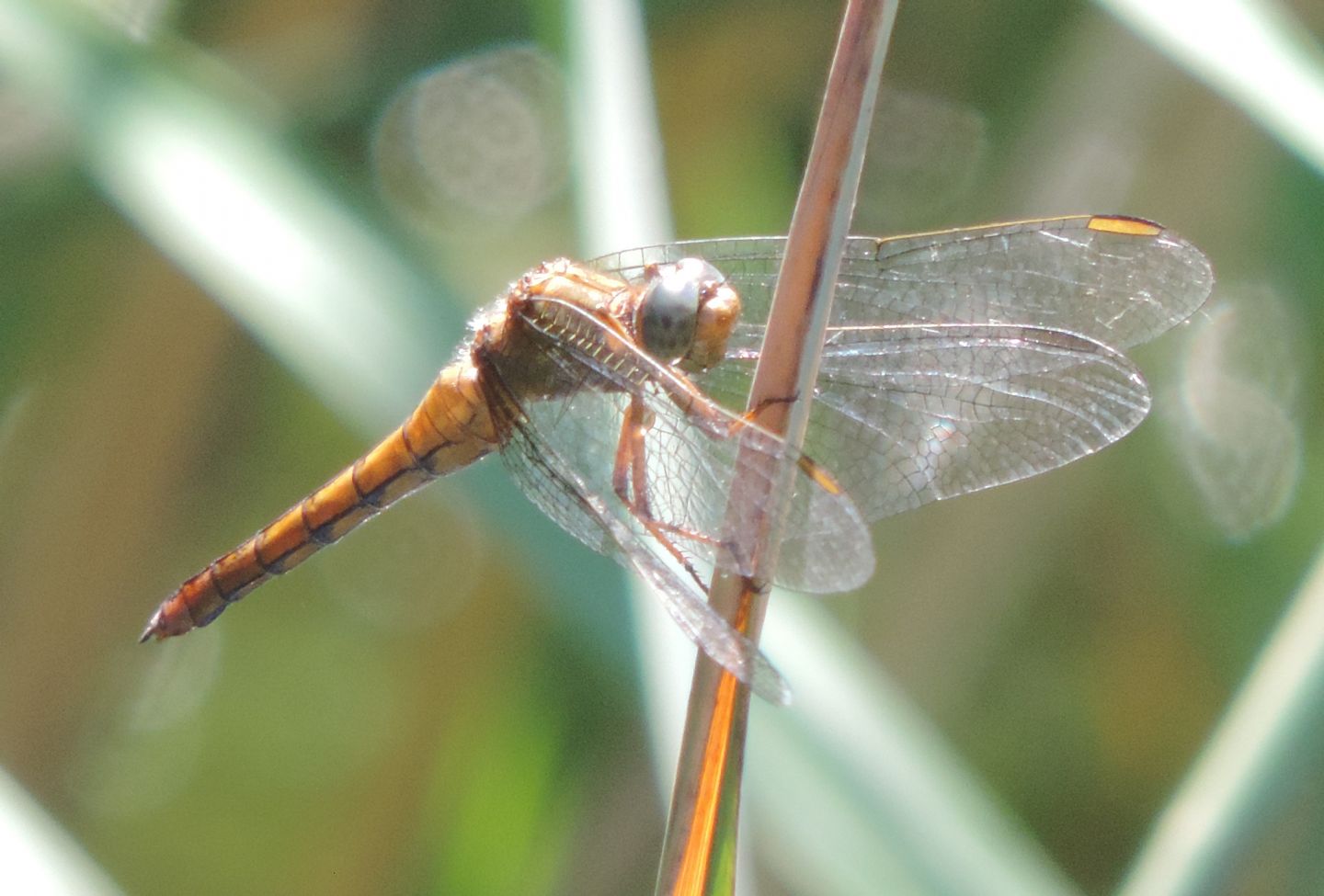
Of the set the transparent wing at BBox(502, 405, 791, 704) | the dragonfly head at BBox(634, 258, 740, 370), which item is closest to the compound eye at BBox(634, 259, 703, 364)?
the dragonfly head at BBox(634, 258, 740, 370)

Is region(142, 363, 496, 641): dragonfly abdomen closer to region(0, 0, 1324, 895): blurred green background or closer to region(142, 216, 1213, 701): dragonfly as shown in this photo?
region(142, 216, 1213, 701): dragonfly

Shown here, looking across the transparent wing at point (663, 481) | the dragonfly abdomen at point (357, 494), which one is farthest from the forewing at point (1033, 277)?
the dragonfly abdomen at point (357, 494)

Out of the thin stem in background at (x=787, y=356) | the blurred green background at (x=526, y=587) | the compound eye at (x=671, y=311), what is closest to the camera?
the thin stem in background at (x=787, y=356)

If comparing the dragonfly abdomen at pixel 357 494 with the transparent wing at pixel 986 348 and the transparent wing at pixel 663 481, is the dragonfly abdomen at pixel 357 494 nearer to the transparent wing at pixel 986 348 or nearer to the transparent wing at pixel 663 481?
the transparent wing at pixel 663 481

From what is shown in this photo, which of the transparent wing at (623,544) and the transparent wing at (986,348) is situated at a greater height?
the transparent wing at (986,348)

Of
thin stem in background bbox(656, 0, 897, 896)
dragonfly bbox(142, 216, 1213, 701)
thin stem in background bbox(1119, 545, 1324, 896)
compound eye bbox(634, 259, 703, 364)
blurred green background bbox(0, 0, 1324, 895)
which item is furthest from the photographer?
blurred green background bbox(0, 0, 1324, 895)

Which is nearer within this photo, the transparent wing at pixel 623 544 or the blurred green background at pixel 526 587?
the transparent wing at pixel 623 544

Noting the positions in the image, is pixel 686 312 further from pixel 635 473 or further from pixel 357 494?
pixel 357 494
